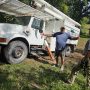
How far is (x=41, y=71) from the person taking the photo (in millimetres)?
10172

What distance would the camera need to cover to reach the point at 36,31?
11797 millimetres

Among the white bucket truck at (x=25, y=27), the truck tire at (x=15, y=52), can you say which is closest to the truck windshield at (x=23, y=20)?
the white bucket truck at (x=25, y=27)

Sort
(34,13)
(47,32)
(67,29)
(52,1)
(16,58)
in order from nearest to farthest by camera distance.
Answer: (16,58) → (34,13) → (47,32) → (67,29) → (52,1)

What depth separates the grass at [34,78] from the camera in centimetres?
846

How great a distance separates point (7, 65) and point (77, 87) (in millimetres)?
3073

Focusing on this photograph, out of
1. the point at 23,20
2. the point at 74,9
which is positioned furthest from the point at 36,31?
the point at 74,9

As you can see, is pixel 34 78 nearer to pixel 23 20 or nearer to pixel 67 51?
pixel 23 20

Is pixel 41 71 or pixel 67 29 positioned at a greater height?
pixel 67 29

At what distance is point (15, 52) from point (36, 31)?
58.3 inches

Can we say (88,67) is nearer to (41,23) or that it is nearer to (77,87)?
(77,87)

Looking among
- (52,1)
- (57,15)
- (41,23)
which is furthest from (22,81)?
(52,1)

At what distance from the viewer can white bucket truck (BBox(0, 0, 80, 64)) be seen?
1077cm

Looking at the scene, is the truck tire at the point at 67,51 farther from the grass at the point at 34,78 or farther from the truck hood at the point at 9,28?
the truck hood at the point at 9,28

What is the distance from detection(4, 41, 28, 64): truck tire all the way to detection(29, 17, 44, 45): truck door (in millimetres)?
548
